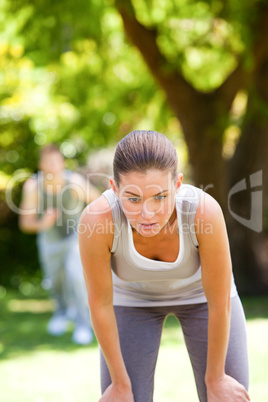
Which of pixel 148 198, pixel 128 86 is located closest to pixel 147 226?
pixel 148 198

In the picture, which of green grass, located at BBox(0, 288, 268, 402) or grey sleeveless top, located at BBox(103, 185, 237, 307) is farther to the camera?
green grass, located at BBox(0, 288, 268, 402)

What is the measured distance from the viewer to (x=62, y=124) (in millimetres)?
11969

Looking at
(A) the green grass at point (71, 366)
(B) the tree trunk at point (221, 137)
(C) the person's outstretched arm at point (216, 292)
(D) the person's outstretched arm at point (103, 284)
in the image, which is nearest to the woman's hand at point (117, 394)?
(D) the person's outstretched arm at point (103, 284)

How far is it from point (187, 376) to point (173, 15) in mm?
5733

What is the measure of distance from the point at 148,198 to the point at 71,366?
3.33 meters

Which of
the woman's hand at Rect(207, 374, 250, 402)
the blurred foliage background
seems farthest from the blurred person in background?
the woman's hand at Rect(207, 374, 250, 402)

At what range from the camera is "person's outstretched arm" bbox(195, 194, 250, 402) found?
2.55 meters

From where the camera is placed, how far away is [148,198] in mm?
2416

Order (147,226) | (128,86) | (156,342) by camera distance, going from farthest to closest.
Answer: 1. (128,86)
2. (156,342)
3. (147,226)

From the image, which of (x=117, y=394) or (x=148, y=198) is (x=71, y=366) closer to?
(x=117, y=394)

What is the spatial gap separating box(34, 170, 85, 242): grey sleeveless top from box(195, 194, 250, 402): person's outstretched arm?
4.00 meters

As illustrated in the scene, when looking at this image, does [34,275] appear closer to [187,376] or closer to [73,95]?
[73,95]

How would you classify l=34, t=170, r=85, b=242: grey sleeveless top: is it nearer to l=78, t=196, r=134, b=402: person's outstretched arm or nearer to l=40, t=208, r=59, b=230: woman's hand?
l=40, t=208, r=59, b=230: woman's hand

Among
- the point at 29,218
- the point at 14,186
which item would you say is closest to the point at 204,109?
the point at 29,218
